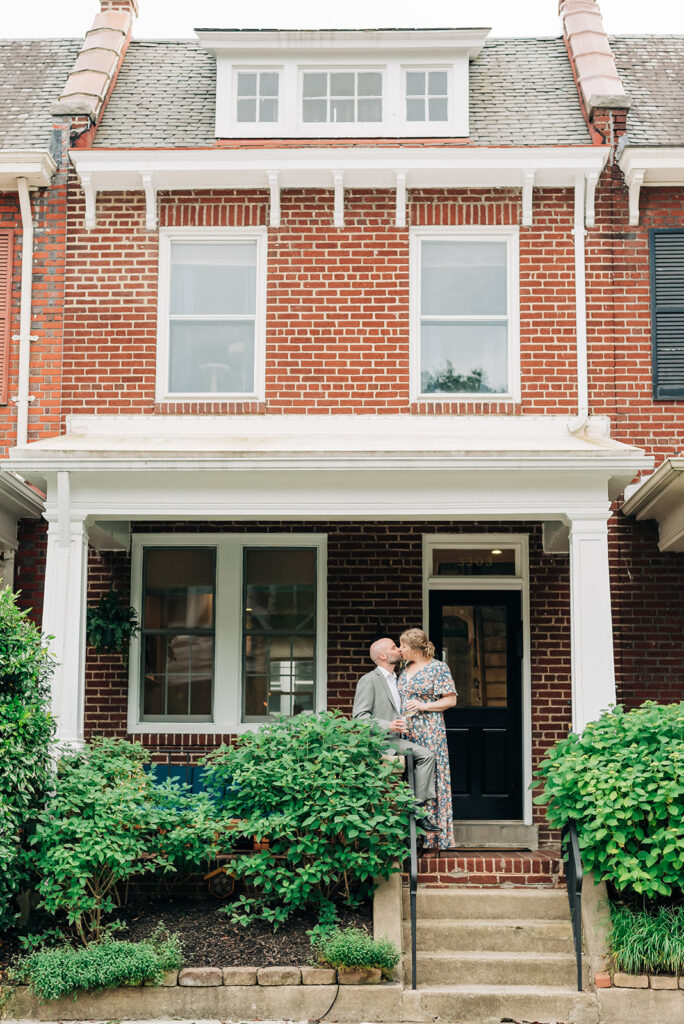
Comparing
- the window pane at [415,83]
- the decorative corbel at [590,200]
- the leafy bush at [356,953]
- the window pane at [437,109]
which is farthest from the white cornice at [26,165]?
the leafy bush at [356,953]

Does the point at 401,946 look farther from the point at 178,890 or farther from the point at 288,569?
the point at 288,569

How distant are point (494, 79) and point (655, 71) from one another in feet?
5.98

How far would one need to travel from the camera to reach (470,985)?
7.18m

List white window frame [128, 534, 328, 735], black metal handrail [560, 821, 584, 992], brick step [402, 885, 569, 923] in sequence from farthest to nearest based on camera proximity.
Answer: white window frame [128, 534, 328, 735] → brick step [402, 885, 569, 923] → black metal handrail [560, 821, 584, 992]

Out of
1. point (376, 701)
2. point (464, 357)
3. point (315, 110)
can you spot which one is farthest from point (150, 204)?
point (376, 701)

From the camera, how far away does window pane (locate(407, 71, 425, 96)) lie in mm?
11234

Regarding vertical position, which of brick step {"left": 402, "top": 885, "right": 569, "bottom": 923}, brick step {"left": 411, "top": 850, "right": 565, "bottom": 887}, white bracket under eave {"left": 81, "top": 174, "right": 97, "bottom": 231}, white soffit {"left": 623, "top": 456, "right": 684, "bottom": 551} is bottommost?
brick step {"left": 402, "top": 885, "right": 569, "bottom": 923}

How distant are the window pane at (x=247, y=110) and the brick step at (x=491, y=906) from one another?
7723 mm

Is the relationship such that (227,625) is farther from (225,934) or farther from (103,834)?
(225,934)

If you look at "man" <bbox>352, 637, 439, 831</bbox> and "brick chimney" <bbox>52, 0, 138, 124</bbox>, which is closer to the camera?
"man" <bbox>352, 637, 439, 831</bbox>

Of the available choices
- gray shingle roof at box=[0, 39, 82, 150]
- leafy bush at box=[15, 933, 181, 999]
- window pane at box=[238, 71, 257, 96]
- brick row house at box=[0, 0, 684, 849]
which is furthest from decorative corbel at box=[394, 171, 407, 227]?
leafy bush at box=[15, 933, 181, 999]

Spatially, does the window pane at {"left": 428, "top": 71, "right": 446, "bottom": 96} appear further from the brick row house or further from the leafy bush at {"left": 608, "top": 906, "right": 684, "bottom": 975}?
the leafy bush at {"left": 608, "top": 906, "right": 684, "bottom": 975}

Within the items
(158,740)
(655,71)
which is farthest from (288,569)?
(655,71)

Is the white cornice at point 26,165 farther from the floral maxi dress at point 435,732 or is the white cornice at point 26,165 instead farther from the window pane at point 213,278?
the floral maxi dress at point 435,732
